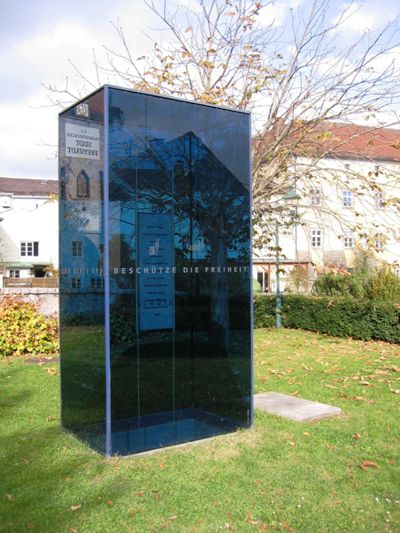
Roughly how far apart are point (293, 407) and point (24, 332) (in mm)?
7027

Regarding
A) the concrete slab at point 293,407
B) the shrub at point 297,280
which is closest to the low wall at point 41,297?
the concrete slab at point 293,407

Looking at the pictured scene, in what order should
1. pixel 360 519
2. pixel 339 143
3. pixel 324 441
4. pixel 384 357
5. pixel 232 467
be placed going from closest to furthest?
pixel 360 519, pixel 232 467, pixel 324 441, pixel 384 357, pixel 339 143

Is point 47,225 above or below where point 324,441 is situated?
above

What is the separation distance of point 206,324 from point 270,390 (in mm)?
2962

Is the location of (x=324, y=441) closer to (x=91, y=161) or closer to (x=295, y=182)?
(x=91, y=161)

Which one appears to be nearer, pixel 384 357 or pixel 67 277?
pixel 67 277

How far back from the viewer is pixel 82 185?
585 centimetres

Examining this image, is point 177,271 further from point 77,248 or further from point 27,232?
point 27,232

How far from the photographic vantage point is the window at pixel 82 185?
5782 mm

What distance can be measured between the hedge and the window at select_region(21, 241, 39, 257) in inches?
1526

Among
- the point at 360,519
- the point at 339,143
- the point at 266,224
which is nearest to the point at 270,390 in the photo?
the point at 360,519

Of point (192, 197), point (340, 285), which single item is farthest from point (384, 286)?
point (192, 197)

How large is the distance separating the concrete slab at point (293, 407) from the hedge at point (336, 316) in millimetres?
7199

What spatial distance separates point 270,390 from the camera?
8.87 m
